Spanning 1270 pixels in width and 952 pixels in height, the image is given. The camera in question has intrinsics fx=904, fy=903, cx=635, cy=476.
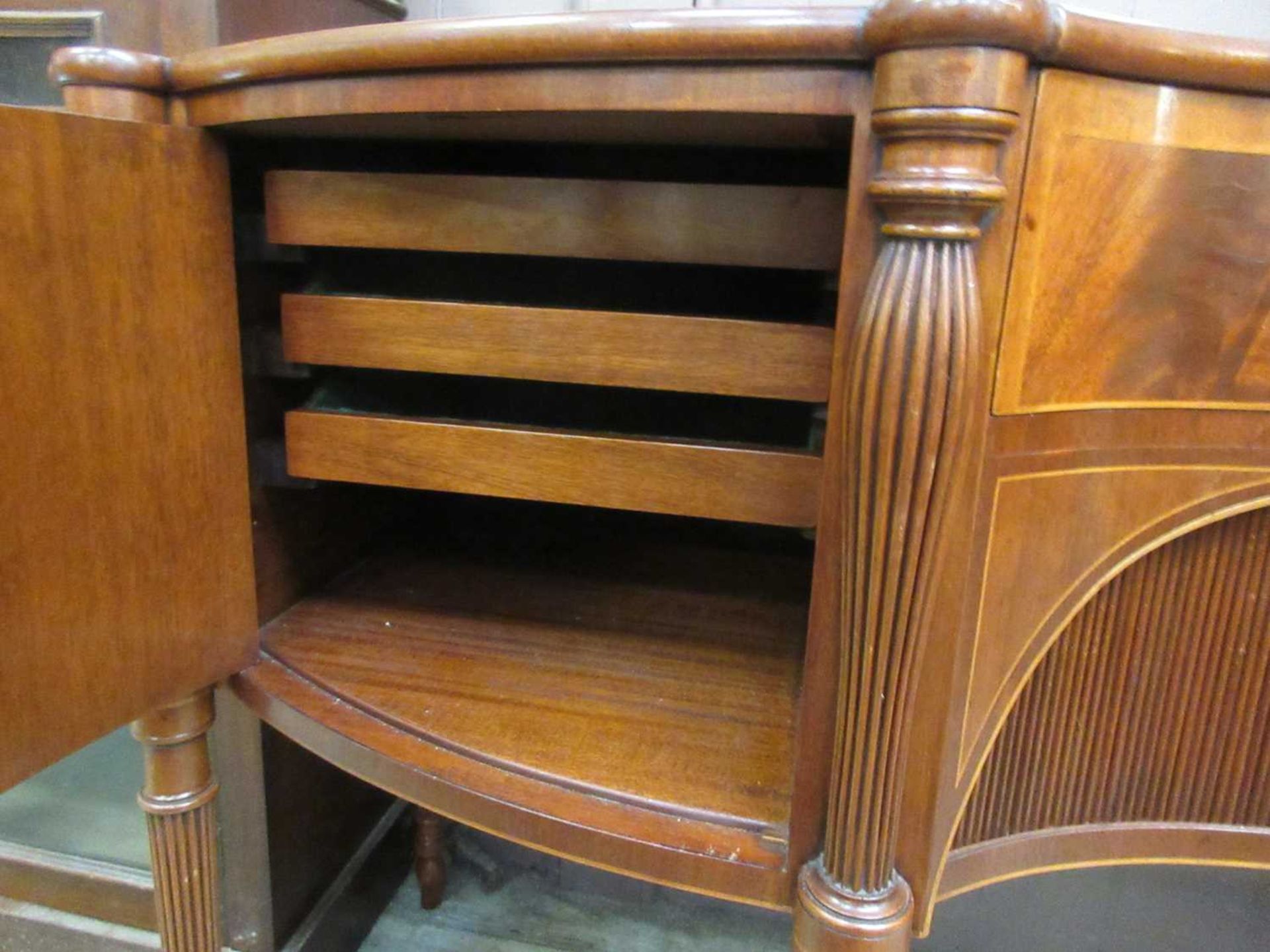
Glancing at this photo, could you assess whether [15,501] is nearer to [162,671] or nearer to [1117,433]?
[162,671]

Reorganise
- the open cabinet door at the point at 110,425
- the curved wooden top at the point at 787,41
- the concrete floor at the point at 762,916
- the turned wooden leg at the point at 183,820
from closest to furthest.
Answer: the curved wooden top at the point at 787,41, the open cabinet door at the point at 110,425, the turned wooden leg at the point at 183,820, the concrete floor at the point at 762,916

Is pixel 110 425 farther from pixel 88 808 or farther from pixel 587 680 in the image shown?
pixel 88 808

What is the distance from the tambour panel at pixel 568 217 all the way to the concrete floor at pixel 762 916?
802mm

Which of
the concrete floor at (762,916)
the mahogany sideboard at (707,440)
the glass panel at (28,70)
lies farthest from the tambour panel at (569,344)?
the concrete floor at (762,916)

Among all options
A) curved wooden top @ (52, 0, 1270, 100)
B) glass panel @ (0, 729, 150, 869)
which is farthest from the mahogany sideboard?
glass panel @ (0, 729, 150, 869)

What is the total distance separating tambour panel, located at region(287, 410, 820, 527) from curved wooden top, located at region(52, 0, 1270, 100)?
0.21 meters

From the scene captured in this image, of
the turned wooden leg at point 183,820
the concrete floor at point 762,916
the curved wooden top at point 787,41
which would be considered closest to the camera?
the curved wooden top at point 787,41

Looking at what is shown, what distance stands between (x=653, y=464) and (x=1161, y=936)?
33.4 inches

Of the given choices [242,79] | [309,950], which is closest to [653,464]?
[242,79]

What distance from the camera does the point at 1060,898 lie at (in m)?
0.97

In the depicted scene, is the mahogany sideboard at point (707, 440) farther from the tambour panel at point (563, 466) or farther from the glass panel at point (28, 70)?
the glass panel at point (28, 70)

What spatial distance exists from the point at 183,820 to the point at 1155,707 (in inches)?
25.5

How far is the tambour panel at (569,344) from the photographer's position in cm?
48

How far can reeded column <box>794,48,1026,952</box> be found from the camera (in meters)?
0.33
